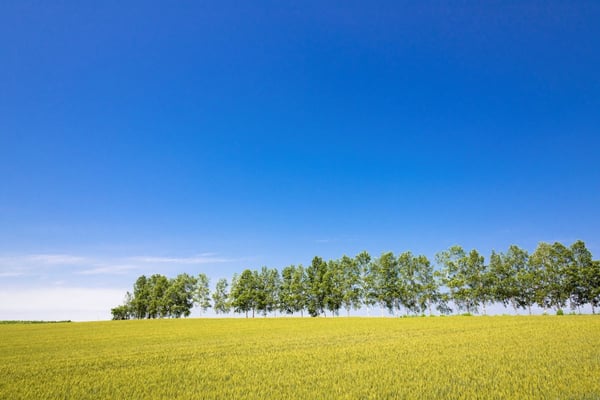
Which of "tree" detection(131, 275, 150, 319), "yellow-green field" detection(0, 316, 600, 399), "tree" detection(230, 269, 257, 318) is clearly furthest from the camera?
"tree" detection(131, 275, 150, 319)

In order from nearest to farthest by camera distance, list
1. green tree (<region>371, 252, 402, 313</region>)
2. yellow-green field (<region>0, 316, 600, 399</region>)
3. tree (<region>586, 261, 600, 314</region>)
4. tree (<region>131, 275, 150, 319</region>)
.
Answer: yellow-green field (<region>0, 316, 600, 399</region>) < tree (<region>586, 261, 600, 314</region>) < green tree (<region>371, 252, 402, 313</region>) < tree (<region>131, 275, 150, 319</region>)

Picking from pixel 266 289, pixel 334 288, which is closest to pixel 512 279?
pixel 334 288

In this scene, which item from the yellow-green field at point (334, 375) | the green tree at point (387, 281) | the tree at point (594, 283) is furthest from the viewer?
the green tree at point (387, 281)

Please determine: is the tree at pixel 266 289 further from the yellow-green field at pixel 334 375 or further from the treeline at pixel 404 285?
the yellow-green field at pixel 334 375

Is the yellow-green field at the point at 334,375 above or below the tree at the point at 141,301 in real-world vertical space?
above

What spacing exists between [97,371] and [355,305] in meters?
79.9

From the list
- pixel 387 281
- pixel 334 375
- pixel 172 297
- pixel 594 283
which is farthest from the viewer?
pixel 172 297

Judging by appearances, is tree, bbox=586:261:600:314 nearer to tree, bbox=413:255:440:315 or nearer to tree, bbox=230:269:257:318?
tree, bbox=413:255:440:315

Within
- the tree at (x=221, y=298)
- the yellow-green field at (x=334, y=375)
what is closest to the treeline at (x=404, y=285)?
the tree at (x=221, y=298)

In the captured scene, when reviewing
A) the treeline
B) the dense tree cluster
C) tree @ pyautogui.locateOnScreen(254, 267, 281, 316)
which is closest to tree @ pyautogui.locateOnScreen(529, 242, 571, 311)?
the treeline

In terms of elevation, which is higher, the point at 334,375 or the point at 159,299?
the point at 334,375

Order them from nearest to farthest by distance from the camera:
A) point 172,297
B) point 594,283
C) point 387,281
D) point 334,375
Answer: point 334,375
point 594,283
point 387,281
point 172,297

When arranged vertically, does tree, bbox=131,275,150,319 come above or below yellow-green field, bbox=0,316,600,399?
below

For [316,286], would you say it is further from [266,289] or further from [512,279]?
[512,279]
